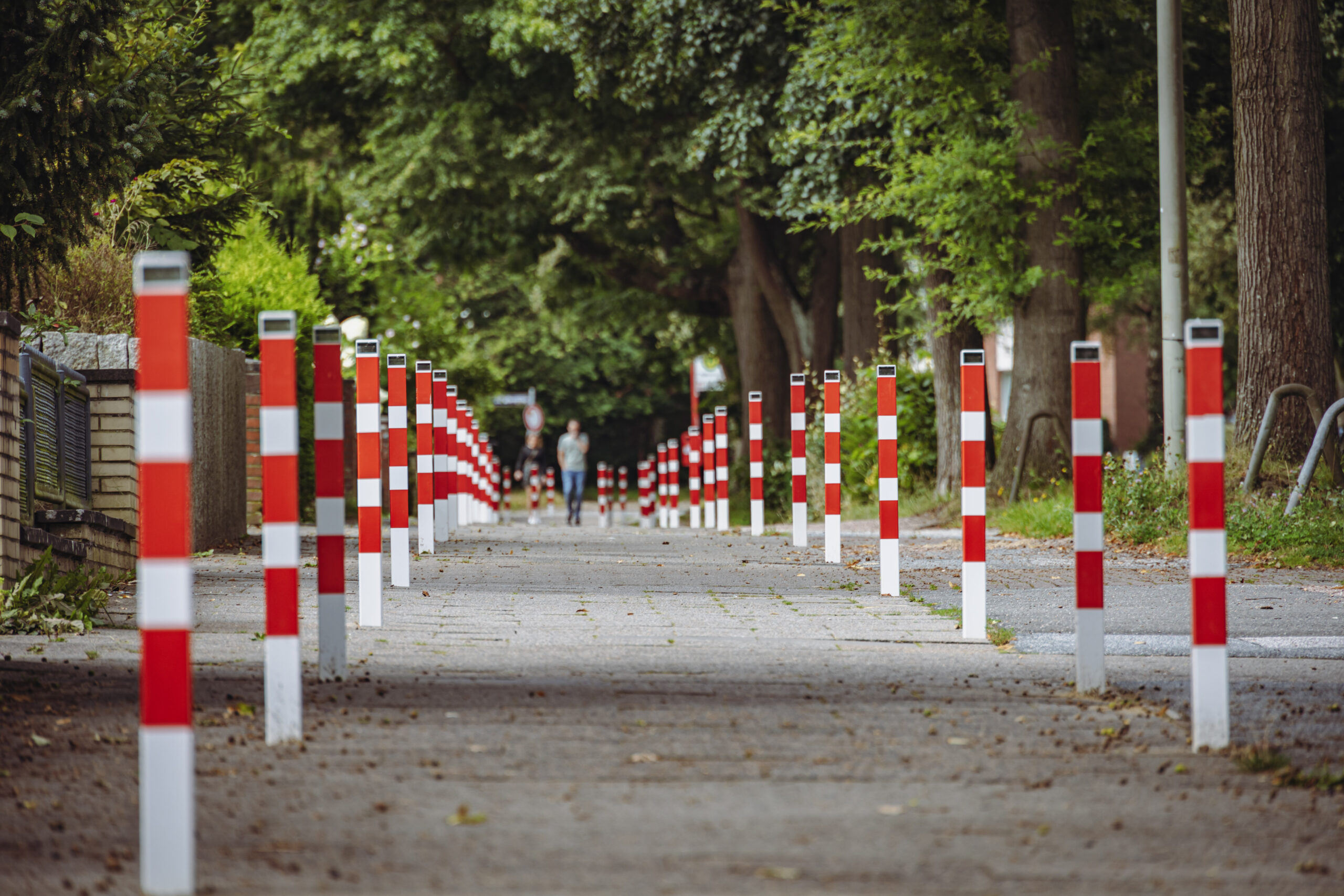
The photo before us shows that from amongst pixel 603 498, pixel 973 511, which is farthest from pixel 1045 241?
pixel 603 498

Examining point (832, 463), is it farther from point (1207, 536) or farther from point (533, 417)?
point (533, 417)

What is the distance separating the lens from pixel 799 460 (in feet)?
44.3

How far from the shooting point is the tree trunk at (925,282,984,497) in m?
19.6

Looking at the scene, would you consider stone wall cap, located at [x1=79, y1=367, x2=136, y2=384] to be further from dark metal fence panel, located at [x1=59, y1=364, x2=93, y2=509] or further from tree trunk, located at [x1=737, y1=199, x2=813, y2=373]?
tree trunk, located at [x1=737, y1=199, x2=813, y2=373]

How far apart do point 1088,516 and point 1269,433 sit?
8.04 m

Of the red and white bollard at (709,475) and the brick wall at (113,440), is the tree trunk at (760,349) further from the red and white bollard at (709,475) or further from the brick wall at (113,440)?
the brick wall at (113,440)

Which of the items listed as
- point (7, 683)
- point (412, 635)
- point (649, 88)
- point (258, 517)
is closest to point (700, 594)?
point (412, 635)

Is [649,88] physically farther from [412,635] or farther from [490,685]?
[490,685]

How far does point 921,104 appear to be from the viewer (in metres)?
18.1

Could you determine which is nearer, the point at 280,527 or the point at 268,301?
the point at 280,527

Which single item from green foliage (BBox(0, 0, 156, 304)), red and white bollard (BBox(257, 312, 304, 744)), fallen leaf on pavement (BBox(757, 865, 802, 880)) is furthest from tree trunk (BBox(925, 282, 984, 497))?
fallen leaf on pavement (BBox(757, 865, 802, 880))

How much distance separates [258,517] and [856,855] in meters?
13.6

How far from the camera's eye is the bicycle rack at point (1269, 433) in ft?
41.9

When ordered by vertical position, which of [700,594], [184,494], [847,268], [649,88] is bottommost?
[700,594]
